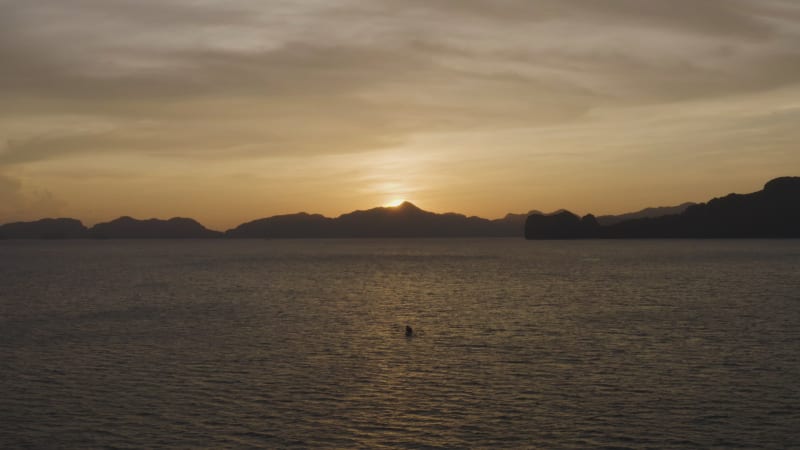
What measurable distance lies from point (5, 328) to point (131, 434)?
45.9 metres

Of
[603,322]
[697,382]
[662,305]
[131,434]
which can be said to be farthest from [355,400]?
[662,305]

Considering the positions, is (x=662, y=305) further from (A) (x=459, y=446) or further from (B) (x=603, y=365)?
(A) (x=459, y=446)

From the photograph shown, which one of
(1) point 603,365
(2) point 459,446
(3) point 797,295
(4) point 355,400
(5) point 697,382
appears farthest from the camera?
(3) point 797,295

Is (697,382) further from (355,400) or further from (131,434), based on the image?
(131,434)

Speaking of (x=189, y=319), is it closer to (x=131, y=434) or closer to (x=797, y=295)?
(x=131, y=434)

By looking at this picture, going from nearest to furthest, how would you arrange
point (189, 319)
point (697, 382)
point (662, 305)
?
point (697, 382), point (189, 319), point (662, 305)

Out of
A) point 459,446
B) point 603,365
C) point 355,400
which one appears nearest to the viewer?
point 459,446

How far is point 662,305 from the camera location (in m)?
87.1

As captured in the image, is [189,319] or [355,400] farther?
[189,319]

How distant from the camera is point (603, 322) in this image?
71625mm

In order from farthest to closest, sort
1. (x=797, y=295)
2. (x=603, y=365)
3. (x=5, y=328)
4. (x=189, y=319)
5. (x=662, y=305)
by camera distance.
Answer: (x=797, y=295) < (x=662, y=305) < (x=189, y=319) < (x=5, y=328) < (x=603, y=365)

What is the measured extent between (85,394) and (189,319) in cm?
3737

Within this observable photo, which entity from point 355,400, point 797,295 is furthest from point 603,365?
point 797,295

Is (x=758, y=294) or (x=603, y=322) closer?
(x=603, y=322)
